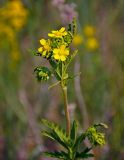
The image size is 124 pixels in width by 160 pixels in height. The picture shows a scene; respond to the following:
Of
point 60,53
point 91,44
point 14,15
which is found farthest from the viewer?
point 14,15

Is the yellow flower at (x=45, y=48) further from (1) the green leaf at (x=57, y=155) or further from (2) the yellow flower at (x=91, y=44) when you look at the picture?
(2) the yellow flower at (x=91, y=44)

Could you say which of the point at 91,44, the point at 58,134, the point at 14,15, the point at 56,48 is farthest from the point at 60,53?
the point at 14,15

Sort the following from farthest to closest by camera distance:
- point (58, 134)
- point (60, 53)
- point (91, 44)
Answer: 1. point (91, 44)
2. point (58, 134)
3. point (60, 53)

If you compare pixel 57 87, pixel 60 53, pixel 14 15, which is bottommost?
pixel 60 53

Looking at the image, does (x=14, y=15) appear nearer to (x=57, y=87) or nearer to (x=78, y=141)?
(x=57, y=87)

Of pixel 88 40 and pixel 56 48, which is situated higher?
pixel 88 40

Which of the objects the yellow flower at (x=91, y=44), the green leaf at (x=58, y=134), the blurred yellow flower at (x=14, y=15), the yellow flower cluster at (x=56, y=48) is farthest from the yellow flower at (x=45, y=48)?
the blurred yellow flower at (x=14, y=15)

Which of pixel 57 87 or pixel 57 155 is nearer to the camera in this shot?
pixel 57 155

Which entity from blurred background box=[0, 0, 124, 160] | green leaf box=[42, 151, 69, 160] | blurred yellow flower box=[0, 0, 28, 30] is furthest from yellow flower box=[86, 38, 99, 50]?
green leaf box=[42, 151, 69, 160]
